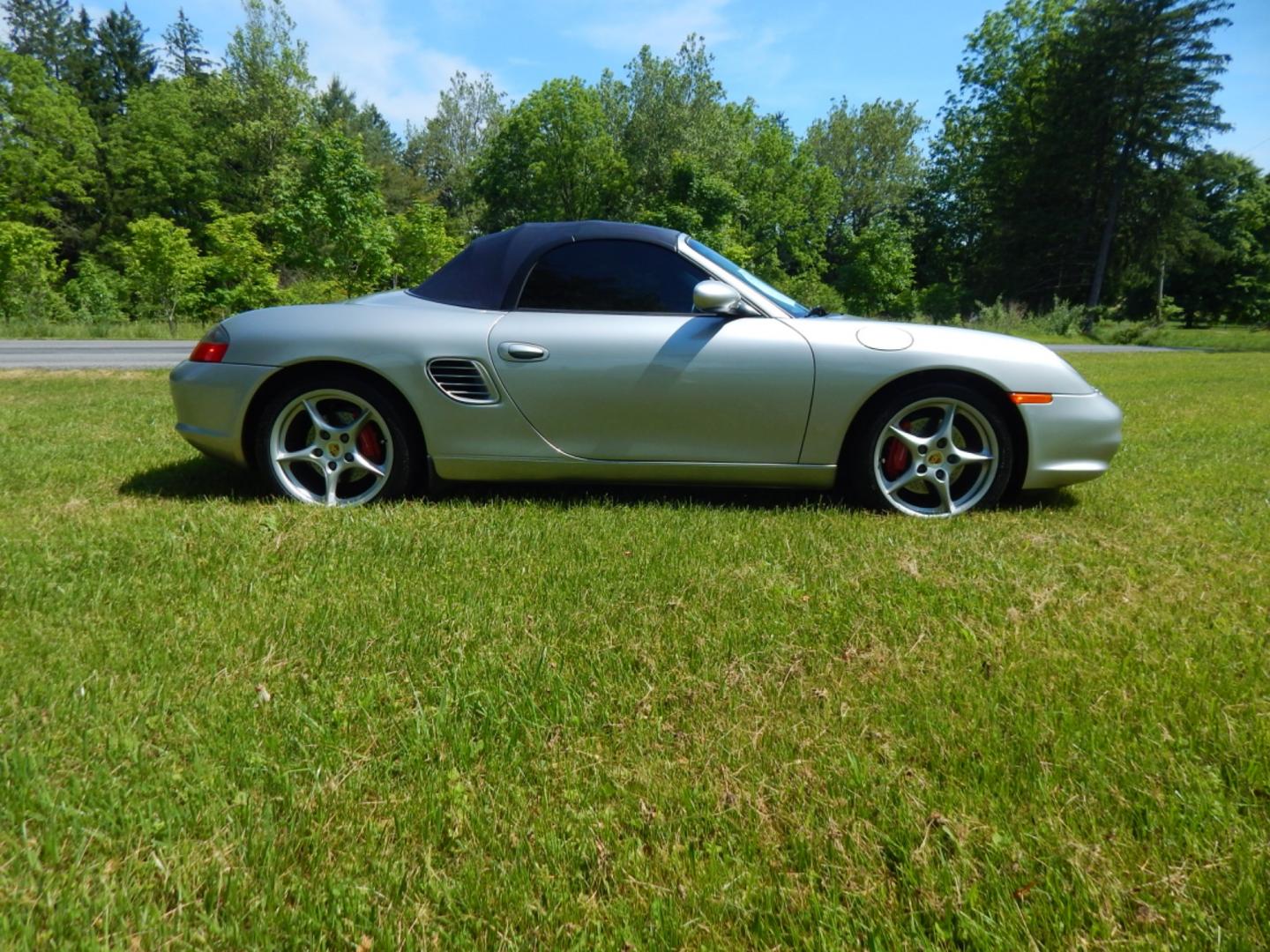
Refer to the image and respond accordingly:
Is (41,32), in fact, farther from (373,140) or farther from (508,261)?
(508,261)

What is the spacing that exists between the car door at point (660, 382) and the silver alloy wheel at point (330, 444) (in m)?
0.73

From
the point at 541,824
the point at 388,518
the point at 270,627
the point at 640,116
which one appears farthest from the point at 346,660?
the point at 640,116

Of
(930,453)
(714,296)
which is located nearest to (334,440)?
(714,296)

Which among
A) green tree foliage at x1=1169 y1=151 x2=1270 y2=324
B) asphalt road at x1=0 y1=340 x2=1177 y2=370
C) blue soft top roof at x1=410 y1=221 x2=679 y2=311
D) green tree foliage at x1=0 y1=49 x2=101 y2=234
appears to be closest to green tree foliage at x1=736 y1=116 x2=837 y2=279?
green tree foliage at x1=1169 y1=151 x2=1270 y2=324

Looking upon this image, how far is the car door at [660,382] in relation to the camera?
3600mm

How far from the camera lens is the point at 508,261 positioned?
3.92 meters

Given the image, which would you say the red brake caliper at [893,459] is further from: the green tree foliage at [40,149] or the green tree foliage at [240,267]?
the green tree foliage at [40,149]

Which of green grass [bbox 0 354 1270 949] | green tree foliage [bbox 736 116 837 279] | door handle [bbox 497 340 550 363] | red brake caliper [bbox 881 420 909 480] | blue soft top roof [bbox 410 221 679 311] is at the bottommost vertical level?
green grass [bbox 0 354 1270 949]

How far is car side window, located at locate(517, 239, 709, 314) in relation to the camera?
12.5ft

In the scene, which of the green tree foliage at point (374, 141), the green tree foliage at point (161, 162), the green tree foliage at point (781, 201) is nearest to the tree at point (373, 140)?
the green tree foliage at point (374, 141)

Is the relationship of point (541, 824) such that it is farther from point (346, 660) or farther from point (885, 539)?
point (885, 539)

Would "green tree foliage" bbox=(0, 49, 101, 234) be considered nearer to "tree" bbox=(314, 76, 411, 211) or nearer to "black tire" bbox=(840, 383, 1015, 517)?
"tree" bbox=(314, 76, 411, 211)

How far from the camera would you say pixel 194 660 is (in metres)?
2.11

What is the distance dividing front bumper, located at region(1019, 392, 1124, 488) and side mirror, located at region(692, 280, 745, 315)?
1.46 meters
